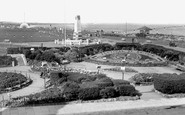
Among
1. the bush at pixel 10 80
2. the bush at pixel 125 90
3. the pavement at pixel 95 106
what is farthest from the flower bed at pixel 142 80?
the bush at pixel 10 80

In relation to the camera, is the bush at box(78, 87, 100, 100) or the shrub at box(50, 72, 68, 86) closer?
the bush at box(78, 87, 100, 100)

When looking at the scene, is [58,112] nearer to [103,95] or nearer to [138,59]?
[103,95]

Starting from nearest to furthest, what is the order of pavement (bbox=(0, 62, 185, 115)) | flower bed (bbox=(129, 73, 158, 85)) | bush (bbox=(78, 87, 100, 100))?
pavement (bbox=(0, 62, 185, 115)) → bush (bbox=(78, 87, 100, 100)) → flower bed (bbox=(129, 73, 158, 85))

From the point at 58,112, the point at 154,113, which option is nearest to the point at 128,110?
the point at 154,113

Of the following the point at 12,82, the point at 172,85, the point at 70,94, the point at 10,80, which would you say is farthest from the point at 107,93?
the point at 10,80

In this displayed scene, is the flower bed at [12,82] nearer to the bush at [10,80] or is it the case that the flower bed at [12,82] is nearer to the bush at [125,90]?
the bush at [10,80]

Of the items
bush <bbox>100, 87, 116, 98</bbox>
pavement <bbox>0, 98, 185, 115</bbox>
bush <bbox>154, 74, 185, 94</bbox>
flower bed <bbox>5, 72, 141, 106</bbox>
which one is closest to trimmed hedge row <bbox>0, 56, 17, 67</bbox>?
flower bed <bbox>5, 72, 141, 106</bbox>

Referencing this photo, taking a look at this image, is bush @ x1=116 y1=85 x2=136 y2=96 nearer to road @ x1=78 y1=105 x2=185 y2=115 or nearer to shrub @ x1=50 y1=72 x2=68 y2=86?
road @ x1=78 y1=105 x2=185 y2=115

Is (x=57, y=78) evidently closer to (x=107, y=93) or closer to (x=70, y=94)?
(x=70, y=94)
